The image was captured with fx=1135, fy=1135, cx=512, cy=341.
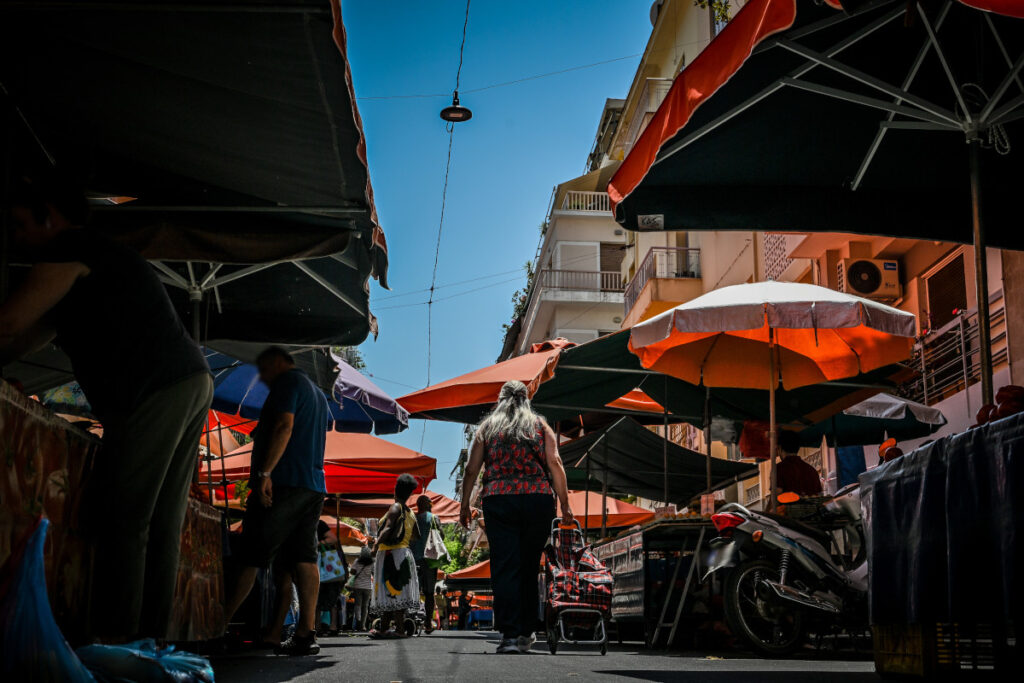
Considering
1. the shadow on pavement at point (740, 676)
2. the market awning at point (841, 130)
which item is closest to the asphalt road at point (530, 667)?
the shadow on pavement at point (740, 676)

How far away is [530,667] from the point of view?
653 centimetres

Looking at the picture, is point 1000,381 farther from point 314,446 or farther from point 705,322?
point 314,446

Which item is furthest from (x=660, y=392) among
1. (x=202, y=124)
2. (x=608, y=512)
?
(x=608, y=512)

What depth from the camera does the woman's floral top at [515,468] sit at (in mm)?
7973

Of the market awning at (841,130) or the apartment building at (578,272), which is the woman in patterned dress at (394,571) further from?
the apartment building at (578,272)

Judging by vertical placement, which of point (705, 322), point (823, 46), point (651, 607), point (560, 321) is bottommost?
point (651, 607)

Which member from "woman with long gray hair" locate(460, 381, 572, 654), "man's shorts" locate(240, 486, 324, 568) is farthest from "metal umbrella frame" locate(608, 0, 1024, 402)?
"man's shorts" locate(240, 486, 324, 568)

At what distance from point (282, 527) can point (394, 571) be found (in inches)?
234

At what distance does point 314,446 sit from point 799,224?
11.4 feet

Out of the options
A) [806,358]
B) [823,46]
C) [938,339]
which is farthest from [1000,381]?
[823,46]

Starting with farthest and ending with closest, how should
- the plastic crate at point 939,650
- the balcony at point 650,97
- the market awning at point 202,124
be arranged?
1. the balcony at point 650,97
2. the plastic crate at point 939,650
3. the market awning at point 202,124

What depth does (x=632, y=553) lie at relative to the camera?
33.7ft

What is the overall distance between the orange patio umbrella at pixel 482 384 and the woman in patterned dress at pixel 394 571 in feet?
4.04

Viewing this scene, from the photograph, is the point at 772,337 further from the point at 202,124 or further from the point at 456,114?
the point at 456,114
